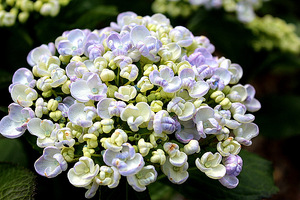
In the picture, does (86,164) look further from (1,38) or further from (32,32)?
(1,38)

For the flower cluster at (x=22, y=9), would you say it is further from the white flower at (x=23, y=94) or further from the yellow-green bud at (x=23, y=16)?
the white flower at (x=23, y=94)

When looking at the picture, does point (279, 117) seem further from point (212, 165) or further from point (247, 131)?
point (212, 165)

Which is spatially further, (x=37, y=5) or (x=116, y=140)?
(x=37, y=5)

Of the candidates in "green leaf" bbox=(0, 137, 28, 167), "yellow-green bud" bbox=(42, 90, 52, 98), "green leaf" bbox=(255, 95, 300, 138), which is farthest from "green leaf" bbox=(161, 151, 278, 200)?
"green leaf" bbox=(255, 95, 300, 138)

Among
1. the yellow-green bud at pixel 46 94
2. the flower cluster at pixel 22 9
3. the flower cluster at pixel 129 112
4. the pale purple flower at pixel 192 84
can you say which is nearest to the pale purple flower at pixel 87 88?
the flower cluster at pixel 129 112

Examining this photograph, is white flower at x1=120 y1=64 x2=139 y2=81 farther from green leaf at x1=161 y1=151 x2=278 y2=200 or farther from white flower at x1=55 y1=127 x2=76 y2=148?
green leaf at x1=161 y1=151 x2=278 y2=200

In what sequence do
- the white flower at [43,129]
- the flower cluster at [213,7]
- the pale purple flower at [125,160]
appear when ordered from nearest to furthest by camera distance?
the pale purple flower at [125,160]
the white flower at [43,129]
the flower cluster at [213,7]

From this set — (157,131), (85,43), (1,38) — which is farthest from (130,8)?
(157,131)

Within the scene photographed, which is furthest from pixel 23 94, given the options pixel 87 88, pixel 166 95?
pixel 166 95
